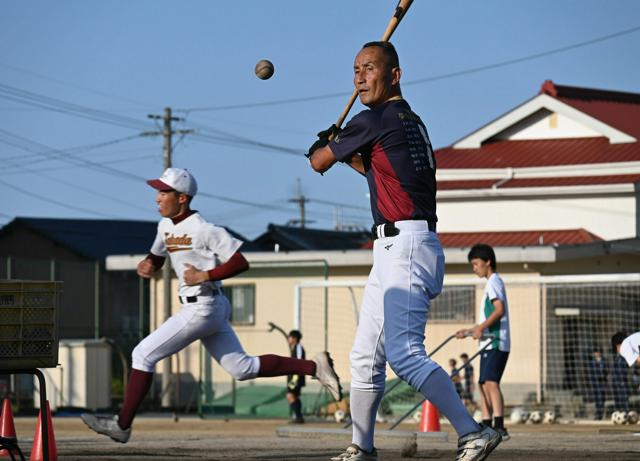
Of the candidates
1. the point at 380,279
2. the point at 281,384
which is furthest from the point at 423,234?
the point at 281,384

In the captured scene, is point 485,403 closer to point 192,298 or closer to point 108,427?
point 192,298

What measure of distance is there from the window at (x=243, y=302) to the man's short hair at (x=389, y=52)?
2520cm

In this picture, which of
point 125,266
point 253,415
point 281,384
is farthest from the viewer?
point 125,266

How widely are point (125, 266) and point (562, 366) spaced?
12.2 meters

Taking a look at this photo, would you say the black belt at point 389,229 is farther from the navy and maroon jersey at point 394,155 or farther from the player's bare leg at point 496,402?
the player's bare leg at point 496,402

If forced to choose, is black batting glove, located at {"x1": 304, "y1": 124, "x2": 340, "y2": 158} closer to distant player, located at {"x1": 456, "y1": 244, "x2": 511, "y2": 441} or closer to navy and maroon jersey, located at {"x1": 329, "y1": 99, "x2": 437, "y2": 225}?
navy and maroon jersey, located at {"x1": 329, "y1": 99, "x2": 437, "y2": 225}

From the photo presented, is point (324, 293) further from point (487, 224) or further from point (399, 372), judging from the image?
point (399, 372)

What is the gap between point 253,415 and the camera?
27672mm

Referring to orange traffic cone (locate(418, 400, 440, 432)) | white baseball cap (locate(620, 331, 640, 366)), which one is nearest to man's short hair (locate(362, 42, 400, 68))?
white baseball cap (locate(620, 331, 640, 366))

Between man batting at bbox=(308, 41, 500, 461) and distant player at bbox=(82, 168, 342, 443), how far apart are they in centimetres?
297

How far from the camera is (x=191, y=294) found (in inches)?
436

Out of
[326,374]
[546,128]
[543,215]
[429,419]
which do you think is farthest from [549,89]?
[326,374]

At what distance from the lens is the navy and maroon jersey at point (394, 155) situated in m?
7.89

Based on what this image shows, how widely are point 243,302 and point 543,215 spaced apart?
818cm
